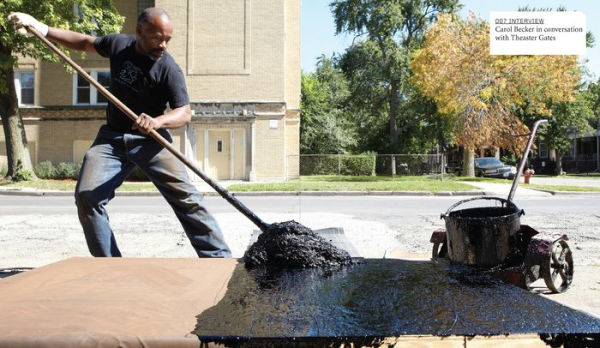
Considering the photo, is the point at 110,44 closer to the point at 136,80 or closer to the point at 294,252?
the point at 136,80

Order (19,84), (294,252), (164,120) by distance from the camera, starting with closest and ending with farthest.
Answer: (294,252), (164,120), (19,84)

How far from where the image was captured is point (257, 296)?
193 centimetres

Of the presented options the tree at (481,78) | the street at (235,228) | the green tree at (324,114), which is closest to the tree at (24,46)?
the street at (235,228)

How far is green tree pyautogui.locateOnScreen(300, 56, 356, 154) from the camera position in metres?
41.0

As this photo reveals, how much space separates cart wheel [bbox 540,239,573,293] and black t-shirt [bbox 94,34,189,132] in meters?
2.94

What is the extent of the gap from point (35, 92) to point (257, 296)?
87.2 feet

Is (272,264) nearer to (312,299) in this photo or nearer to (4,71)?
(312,299)

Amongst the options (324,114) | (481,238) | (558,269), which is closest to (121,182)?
(481,238)

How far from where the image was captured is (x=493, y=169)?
102ft

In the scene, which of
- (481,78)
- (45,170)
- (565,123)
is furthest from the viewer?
(565,123)

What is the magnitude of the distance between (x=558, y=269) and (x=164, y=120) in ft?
10.3

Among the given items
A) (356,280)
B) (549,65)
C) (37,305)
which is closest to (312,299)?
(356,280)

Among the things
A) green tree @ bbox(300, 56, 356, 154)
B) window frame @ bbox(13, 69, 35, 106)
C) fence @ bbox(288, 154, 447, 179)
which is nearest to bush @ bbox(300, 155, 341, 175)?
fence @ bbox(288, 154, 447, 179)

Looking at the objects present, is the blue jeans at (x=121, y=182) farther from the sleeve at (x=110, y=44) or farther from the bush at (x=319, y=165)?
the bush at (x=319, y=165)
